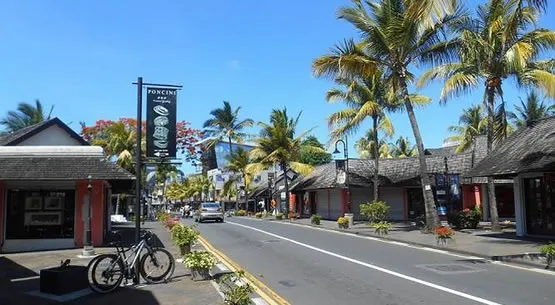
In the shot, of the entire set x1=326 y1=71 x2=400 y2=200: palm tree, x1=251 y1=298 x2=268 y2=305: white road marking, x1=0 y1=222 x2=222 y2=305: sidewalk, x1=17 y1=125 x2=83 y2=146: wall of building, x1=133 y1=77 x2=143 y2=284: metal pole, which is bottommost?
x1=251 y1=298 x2=268 y2=305: white road marking

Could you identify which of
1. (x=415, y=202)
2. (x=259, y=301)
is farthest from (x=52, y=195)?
(x=415, y=202)

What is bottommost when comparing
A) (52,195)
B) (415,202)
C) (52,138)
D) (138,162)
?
(415,202)

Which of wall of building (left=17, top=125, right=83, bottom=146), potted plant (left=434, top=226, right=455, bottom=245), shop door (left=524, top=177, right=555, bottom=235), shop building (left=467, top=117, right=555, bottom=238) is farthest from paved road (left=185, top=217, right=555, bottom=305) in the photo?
wall of building (left=17, top=125, right=83, bottom=146)

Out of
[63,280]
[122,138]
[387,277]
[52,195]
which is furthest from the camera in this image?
[122,138]

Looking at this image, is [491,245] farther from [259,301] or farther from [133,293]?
[133,293]

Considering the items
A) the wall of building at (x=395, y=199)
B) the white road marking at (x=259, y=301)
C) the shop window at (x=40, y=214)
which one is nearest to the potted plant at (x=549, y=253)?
the white road marking at (x=259, y=301)

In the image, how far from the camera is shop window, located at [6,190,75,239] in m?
21.0

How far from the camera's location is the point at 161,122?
12.3m

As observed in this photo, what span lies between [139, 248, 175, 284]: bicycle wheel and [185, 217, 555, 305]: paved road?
215 cm

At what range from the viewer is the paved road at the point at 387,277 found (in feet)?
32.6

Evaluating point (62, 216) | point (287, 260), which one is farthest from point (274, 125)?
point (287, 260)

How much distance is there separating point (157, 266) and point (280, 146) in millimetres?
35759

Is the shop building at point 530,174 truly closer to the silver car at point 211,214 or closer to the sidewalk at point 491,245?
the sidewalk at point 491,245

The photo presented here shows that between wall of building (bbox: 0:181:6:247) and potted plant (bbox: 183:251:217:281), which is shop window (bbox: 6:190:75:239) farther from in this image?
potted plant (bbox: 183:251:217:281)
